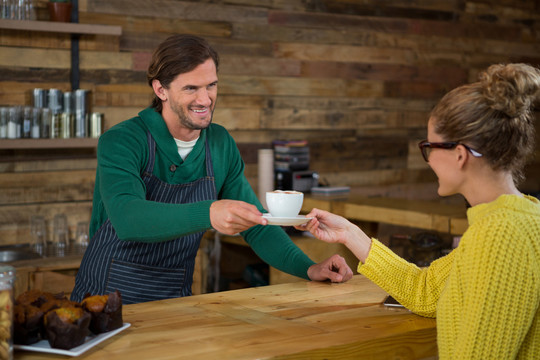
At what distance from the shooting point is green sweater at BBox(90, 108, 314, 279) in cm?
204

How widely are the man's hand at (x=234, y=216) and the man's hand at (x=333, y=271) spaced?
44cm

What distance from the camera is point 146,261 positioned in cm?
243

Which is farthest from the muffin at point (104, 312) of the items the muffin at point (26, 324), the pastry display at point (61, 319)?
the muffin at point (26, 324)

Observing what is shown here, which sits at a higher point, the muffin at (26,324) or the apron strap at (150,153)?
the apron strap at (150,153)

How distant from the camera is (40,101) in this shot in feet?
13.0

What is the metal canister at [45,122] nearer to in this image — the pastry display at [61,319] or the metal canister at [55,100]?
the metal canister at [55,100]

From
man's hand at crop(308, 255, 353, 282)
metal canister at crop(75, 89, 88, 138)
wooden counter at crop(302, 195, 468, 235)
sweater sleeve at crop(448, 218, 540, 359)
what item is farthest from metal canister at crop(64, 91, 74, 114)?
sweater sleeve at crop(448, 218, 540, 359)

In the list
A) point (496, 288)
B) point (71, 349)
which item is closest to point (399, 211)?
point (496, 288)

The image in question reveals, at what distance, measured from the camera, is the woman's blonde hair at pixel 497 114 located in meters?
1.63

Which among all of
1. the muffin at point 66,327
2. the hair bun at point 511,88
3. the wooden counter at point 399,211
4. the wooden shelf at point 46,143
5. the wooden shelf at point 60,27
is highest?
the wooden shelf at point 60,27

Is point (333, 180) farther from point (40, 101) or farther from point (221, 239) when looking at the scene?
point (40, 101)

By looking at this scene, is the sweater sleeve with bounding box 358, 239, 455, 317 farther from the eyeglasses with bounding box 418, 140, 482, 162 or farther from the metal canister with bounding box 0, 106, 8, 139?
the metal canister with bounding box 0, 106, 8, 139

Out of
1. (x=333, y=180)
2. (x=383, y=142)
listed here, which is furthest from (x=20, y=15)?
(x=383, y=142)

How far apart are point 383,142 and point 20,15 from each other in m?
2.91
